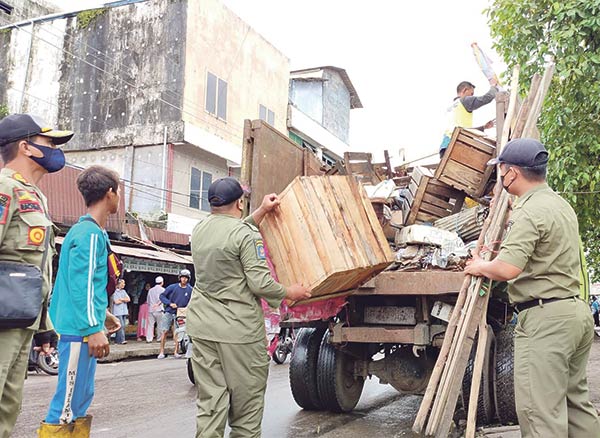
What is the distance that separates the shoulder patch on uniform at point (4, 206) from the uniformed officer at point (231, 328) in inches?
53.5

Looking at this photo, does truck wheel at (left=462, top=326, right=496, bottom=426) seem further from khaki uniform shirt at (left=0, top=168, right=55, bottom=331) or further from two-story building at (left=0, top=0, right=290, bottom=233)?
two-story building at (left=0, top=0, right=290, bottom=233)

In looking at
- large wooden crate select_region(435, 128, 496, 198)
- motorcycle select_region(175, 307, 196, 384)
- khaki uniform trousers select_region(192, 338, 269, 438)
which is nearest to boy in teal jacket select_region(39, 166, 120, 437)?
khaki uniform trousers select_region(192, 338, 269, 438)

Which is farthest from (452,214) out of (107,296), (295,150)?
(107,296)

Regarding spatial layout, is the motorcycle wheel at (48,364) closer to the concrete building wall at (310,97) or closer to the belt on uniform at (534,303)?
the belt on uniform at (534,303)

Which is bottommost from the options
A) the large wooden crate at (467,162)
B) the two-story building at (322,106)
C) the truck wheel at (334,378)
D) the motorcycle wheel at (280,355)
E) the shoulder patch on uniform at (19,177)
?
the motorcycle wheel at (280,355)

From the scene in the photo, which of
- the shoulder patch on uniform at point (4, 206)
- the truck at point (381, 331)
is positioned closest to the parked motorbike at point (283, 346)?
the truck at point (381, 331)

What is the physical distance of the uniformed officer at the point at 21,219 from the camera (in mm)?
2748

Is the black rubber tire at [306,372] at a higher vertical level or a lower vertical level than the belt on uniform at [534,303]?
lower

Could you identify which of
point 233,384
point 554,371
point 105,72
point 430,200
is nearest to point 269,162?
point 430,200

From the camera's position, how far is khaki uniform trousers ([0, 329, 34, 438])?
2.70 m

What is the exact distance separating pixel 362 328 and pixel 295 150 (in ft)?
5.85

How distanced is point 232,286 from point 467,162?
3.28 metres

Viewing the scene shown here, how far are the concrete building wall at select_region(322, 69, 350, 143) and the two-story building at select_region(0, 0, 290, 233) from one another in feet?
24.7

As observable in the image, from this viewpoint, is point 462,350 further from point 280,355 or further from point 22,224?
point 280,355
